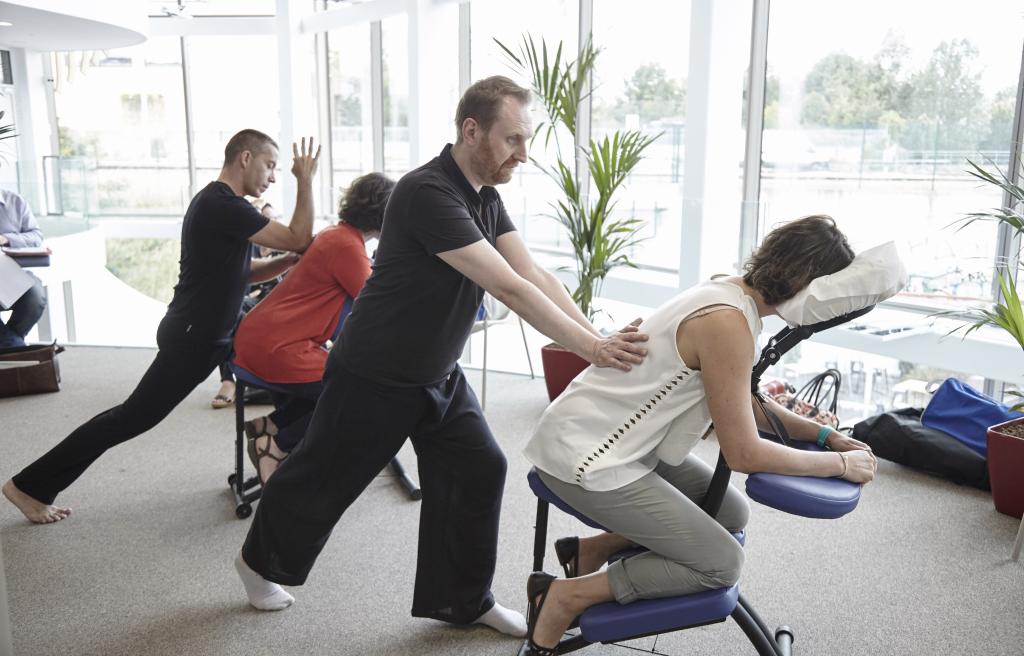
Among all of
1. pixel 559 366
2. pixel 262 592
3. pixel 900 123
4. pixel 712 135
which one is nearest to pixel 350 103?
pixel 712 135

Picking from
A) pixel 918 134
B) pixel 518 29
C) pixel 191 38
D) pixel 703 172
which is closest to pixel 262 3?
pixel 191 38

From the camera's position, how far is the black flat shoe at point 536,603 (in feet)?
7.17

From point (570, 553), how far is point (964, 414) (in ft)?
7.55

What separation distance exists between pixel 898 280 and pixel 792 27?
13.1 ft

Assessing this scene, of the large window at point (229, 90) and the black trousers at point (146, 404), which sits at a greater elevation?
the large window at point (229, 90)

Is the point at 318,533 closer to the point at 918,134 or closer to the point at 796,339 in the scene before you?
the point at 796,339

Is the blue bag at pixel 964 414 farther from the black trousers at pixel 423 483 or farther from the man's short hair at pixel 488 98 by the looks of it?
the man's short hair at pixel 488 98

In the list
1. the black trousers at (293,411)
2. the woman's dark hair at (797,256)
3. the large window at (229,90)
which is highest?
the large window at (229,90)

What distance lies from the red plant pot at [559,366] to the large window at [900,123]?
120 centimetres

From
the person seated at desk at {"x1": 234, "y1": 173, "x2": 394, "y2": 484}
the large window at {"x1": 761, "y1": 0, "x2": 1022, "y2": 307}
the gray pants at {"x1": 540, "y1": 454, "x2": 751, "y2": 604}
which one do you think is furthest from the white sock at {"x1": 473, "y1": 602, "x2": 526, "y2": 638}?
the large window at {"x1": 761, "y1": 0, "x2": 1022, "y2": 307}

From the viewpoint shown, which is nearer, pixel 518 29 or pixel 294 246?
pixel 294 246

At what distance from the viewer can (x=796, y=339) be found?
1.97 metres

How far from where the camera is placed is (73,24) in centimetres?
775

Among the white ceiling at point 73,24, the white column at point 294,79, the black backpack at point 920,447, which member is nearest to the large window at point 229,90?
the white column at point 294,79
